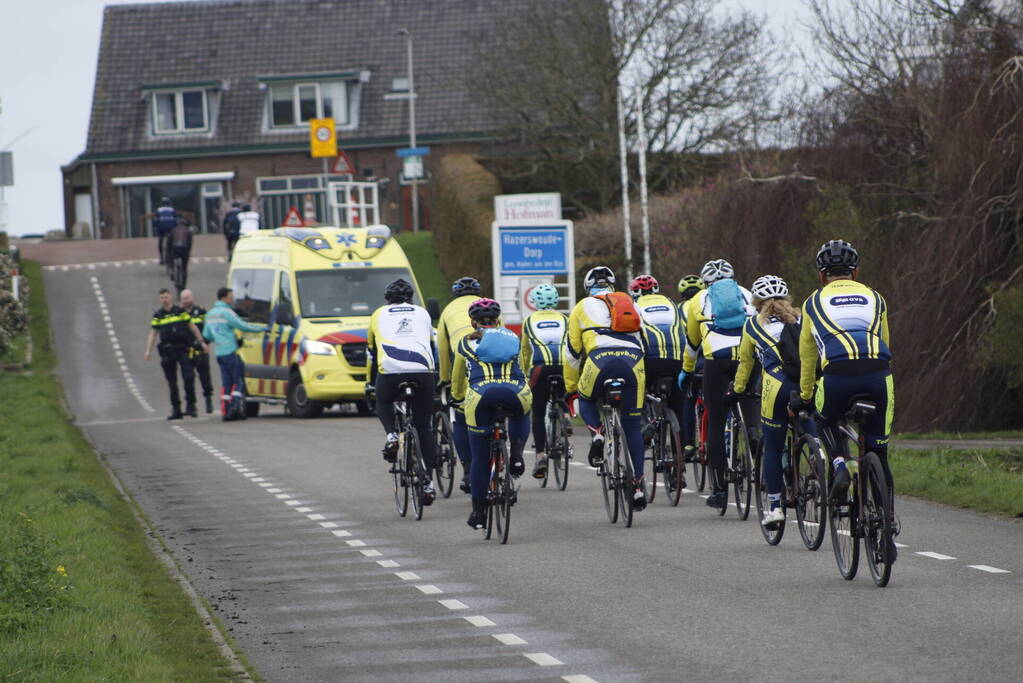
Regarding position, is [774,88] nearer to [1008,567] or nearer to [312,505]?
[312,505]

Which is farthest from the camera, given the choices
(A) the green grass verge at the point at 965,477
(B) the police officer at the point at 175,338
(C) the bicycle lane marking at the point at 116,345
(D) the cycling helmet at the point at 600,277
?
(C) the bicycle lane marking at the point at 116,345

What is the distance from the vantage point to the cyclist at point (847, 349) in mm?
10109

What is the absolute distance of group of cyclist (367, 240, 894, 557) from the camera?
403 inches

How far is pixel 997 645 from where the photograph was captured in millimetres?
8234

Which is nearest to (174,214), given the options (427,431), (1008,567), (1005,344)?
(1005,344)

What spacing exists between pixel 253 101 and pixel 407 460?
Answer: 5411cm

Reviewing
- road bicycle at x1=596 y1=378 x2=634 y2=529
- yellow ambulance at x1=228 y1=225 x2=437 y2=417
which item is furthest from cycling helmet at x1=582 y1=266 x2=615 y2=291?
yellow ambulance at x1=228 y1=225 x2=437 y2=417

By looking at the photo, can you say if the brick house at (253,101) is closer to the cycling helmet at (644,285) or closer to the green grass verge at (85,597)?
the green grass verge at (85,597)

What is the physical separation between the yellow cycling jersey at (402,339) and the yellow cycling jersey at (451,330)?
0.89 feet

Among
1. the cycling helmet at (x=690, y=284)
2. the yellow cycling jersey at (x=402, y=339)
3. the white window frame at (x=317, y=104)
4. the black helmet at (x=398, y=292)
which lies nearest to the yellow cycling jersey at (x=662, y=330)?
the cycling helmet at (x=690, y=284)

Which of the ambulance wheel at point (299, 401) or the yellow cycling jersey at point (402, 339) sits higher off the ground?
the yellow cycling jersey at point (402, 339)

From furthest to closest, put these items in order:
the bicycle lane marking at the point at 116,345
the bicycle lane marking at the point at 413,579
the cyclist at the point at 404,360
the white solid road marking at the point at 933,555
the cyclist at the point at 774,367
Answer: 1. the bicycle lane marking at the point at 116,345
2. the cyclist at the point at 404,360
3. the cyclist at the point at 774,367
4. the white solid road marking at the point at 933,555
5. the bicycle lane marking at the point at 413,579

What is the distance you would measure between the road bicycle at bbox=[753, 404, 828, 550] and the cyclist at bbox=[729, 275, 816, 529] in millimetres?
61

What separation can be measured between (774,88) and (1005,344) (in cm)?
2155
